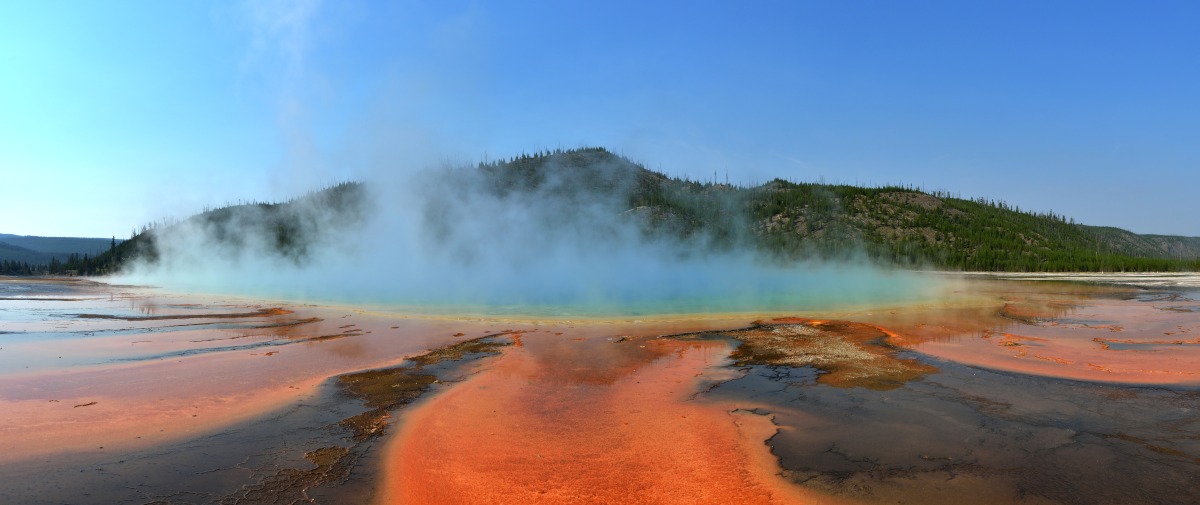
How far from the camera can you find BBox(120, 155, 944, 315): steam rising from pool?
25.4 m

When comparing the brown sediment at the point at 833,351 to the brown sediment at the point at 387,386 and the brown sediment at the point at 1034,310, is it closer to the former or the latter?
the brown sediment at the point at 387,386

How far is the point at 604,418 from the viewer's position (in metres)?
6.86

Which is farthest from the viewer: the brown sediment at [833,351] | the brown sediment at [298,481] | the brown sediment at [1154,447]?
the brown sediment at [833,351]

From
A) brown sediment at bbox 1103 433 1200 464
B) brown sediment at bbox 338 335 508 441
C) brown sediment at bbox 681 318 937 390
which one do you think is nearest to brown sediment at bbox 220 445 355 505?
brown sediment at bbox 338 335 508 441

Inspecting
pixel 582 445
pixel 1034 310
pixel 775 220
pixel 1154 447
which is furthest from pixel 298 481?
pixel 775 220

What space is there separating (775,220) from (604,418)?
95160 mm

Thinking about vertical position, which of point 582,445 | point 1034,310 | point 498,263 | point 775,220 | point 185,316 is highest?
point 775,220

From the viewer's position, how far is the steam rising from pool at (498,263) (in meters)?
25.4

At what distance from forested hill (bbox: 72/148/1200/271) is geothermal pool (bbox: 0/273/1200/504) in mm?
49806

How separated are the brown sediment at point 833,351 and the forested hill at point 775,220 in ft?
162

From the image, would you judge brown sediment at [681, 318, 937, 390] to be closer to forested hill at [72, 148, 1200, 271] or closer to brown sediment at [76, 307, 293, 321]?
brown sediment at [76, 307, 293, 321]

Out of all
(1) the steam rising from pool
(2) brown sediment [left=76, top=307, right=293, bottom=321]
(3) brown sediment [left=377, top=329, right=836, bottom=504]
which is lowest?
(3) brown sediment [left=377, top=329, right=836, bottom=504]

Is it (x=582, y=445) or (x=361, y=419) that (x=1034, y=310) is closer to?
(x=582, y=445)

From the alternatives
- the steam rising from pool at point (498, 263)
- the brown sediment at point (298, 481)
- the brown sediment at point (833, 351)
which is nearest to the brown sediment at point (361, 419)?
the brown sediment at point (298, 481)
